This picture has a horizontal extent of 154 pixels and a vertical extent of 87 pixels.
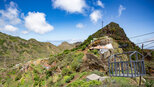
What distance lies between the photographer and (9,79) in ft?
68.6

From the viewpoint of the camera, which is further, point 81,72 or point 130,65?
point 81,72

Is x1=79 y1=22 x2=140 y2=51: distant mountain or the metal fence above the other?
x1=79 y1=22 x2=140 y2=51: distant mountain

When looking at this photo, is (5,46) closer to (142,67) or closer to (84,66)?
(84,66)

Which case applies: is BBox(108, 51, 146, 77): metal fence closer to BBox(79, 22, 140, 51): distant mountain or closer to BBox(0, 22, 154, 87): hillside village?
BBox(0, 22, 154, 87): hillside village

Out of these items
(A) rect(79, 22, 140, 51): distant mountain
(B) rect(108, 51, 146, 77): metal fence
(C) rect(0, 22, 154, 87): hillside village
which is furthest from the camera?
(A) rect(79, 22, 140, 51): distant mountain

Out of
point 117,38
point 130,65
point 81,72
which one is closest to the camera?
point 130,65

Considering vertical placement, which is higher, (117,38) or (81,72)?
(117,38)

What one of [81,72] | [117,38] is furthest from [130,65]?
[117,38]

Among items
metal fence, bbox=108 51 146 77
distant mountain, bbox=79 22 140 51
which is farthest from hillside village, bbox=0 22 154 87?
metal fence, bbox=108 51 146 77

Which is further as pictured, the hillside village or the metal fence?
the hillside village

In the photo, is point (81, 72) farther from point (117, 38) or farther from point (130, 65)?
point (117, 38)

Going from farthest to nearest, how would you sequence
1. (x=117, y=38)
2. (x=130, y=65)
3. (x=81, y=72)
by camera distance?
(x=117, y=38) < (x=81, y=72) < (x=130, y=65)

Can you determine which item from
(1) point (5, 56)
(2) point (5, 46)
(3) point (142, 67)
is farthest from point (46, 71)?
(2) point (5, 46)

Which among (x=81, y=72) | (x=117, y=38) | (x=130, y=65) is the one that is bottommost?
(x=81, y=72)
